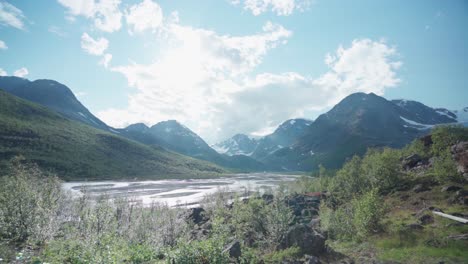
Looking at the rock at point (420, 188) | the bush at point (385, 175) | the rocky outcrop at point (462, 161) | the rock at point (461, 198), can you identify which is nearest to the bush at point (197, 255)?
the rock at point (461, 198)

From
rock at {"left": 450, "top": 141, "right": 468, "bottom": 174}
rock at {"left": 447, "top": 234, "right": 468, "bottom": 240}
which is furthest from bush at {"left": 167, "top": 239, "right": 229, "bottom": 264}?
rock at {"left": 450, "top": 141, "right": 468, "bottom": 174}

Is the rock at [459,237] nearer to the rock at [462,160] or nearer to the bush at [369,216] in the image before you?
the bush at [369,216]

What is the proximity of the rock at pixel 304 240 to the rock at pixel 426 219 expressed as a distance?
18790 mm

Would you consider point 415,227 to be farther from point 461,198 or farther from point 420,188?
point 420,188

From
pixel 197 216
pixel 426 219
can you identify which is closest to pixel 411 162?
pixel 426 219

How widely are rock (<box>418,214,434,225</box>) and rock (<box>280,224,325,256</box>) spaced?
740 inches

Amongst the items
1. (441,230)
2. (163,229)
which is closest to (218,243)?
(441,230)

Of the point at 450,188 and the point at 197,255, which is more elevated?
the point at 450,188

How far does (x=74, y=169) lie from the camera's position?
180250 millimetres

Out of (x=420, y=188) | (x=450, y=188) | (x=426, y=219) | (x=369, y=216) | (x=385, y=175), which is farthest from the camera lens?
(x=385, y=175)

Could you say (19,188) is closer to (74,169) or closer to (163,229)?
(163,229)

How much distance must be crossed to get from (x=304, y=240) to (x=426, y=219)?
22.1m

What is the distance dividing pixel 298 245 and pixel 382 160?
2335 inches

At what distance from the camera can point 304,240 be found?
2322 cm
